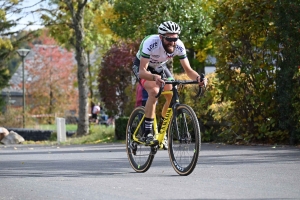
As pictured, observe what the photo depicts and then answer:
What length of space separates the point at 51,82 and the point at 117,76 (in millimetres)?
38464

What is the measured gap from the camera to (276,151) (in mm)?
14203

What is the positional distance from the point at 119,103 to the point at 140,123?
18424 millimetres

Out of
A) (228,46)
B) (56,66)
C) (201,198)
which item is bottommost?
(201,198)

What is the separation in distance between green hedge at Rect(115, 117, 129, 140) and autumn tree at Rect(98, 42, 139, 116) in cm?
520

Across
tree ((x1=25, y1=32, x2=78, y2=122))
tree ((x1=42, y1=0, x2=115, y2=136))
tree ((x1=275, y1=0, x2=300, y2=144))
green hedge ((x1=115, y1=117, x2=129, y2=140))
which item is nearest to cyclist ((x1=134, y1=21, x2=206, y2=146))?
tree ((x1=275, y1=0, x2=300, y2=144))

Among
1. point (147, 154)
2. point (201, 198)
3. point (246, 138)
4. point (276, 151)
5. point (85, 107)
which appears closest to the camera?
point (201, 198)

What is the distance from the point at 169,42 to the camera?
1004 cm

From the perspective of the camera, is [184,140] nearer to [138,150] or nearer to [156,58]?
[156,58]

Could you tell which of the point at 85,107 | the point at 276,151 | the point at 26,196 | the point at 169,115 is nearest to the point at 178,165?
the point at 169,115

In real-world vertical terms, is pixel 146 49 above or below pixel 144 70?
above

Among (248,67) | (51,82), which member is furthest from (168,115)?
(51,82)

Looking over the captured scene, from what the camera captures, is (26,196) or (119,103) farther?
(119,103)

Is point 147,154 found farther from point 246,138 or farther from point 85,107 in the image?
point 85,107

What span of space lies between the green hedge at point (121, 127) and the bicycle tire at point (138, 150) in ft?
38.5
